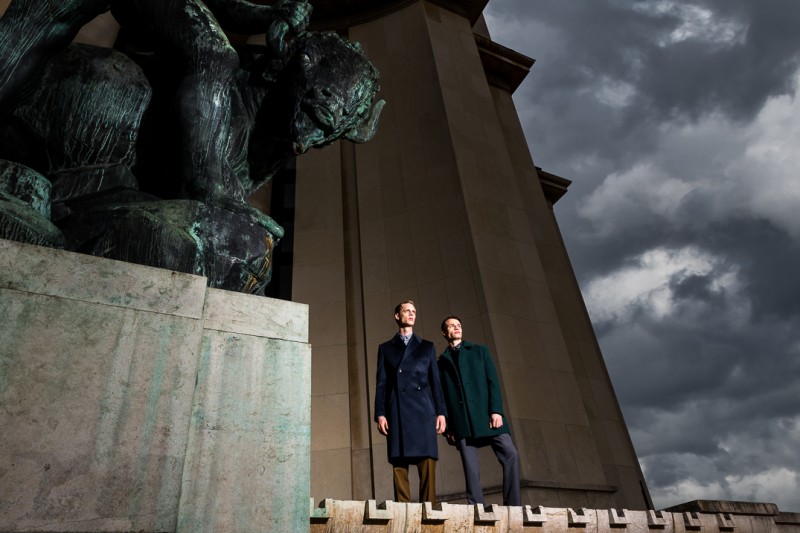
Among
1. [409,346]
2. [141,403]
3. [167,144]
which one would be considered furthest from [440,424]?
[141,403]

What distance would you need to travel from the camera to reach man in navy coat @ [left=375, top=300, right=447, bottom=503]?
4.46m

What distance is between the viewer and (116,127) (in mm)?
2893

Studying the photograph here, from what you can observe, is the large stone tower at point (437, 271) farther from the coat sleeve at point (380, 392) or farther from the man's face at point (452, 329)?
the coat sleeve at point (380, 392)

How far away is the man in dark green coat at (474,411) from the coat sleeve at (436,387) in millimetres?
202

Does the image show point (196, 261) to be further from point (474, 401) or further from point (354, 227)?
point (354, 227)

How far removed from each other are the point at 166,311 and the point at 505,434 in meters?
3.62

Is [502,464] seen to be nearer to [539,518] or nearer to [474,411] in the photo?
[474,411]

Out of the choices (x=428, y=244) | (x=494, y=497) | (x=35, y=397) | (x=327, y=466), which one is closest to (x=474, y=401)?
(x=35, y=397)

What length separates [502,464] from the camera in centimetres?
452

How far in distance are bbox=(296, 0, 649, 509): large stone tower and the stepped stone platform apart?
5.61 metres

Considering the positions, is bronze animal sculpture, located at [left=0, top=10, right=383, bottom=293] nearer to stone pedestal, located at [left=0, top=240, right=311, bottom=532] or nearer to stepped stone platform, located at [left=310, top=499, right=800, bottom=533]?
stone pedestal, located at [left=0, top=240, right=311, bottom=532]

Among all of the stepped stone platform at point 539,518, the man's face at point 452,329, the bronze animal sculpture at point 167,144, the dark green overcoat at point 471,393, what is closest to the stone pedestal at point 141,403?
the bronze animal sculpture at point 167,144

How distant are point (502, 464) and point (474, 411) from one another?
513 millimetres

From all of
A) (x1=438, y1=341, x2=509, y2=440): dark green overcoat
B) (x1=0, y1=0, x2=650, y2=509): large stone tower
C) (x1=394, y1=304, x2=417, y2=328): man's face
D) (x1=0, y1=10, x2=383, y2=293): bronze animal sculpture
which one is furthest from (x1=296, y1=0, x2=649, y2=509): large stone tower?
(x1=0, y1=10, x2=383, y2=293): bronze animal sculpture
